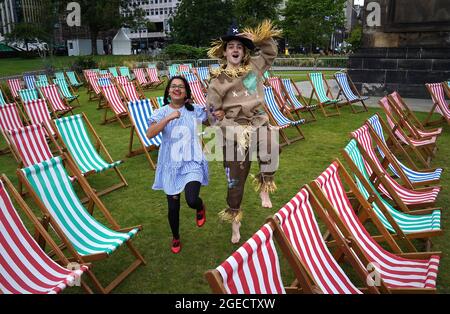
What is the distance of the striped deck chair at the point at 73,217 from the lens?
10.1 feet

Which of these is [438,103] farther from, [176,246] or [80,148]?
[80,148]

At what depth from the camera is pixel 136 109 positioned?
22.7 ft

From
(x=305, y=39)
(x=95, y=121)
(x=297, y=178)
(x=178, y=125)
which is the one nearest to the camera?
(x=178, y=125)

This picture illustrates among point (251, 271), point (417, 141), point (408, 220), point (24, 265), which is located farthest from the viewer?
point (417, 141)

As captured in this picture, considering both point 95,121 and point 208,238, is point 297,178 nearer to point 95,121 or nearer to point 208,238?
point 208,238

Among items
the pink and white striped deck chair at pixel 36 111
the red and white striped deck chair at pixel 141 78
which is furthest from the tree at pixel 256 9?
the pink and white striped deck chair at pixel 36 111

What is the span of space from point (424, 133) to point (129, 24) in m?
51.1

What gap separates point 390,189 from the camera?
3.61m

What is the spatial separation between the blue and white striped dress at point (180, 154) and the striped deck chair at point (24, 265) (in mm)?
1085

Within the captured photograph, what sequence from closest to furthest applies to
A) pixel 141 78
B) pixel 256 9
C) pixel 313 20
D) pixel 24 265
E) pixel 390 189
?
1. pixel 24 265
2. pixel 390 189
3. pixel 141 78
4. pixel 313 20
5. pixel 256 9

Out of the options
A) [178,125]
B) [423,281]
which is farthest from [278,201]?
[423,281]

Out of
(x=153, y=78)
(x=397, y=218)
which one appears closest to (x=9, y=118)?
(x=397, y=218)

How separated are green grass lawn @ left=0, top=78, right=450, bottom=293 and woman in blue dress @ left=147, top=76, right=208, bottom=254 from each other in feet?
1.13

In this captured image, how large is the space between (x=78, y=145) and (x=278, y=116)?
380 centimetres
